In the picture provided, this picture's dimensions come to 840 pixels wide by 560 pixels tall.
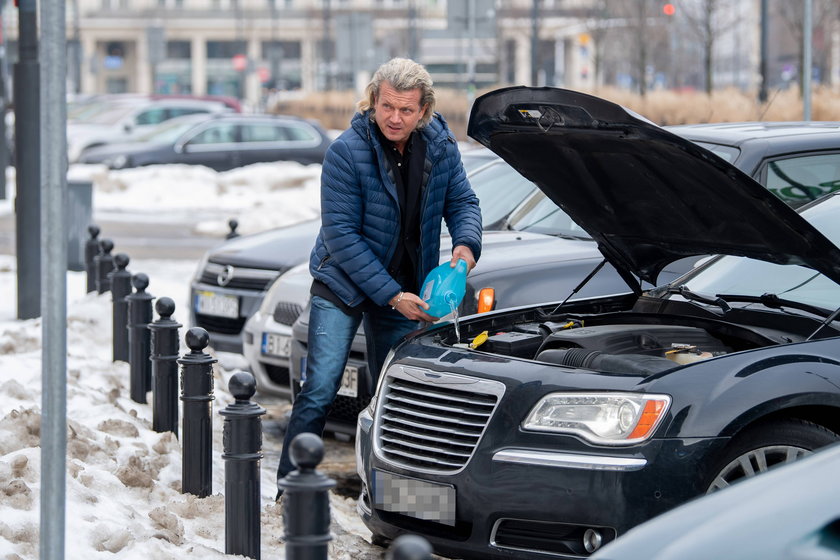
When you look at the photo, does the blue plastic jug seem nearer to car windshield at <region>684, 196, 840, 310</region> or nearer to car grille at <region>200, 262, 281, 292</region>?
car windshield at <region>684, 196, 840, 310</region>

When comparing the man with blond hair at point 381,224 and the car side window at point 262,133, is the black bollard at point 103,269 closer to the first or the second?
the man with blond hair at point 381,224

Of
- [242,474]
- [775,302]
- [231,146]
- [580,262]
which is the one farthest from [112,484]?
[231,146]

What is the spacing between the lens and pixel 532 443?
4.50 metres

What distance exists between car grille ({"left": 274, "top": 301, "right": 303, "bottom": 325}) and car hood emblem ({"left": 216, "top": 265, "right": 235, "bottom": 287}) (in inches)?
51.8

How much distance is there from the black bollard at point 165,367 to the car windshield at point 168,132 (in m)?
18.2

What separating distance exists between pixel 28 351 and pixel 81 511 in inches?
137

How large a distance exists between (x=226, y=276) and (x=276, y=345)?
1.48 meters

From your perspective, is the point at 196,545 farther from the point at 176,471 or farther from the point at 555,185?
the point at 555,185

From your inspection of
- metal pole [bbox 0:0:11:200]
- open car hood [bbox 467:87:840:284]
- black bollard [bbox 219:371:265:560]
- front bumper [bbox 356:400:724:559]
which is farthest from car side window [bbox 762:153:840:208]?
metal pole [bbox 0:0:11:200]

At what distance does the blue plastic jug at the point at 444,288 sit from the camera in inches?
216

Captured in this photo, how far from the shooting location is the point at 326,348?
228 inches

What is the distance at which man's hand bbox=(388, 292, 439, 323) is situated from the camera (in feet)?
18.1

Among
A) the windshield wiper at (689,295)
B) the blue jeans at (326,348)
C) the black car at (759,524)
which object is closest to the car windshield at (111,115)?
the blue jeans at (326,348)

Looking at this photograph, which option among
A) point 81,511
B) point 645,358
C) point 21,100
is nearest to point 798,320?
point 645,358
